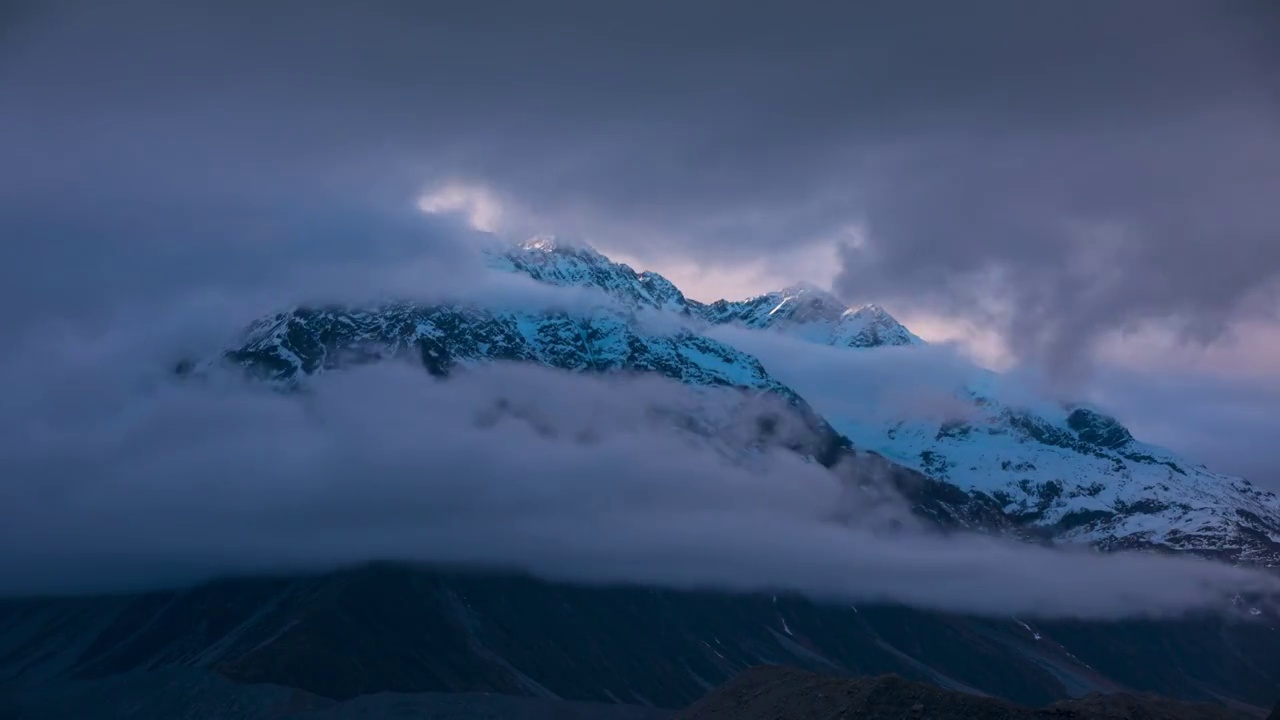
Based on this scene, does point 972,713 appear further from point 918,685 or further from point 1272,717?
point 1272,717

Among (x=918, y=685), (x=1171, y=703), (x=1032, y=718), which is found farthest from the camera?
(x=1171, y=703)

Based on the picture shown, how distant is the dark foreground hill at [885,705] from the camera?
150750 mm

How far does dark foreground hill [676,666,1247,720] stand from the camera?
15075 cm

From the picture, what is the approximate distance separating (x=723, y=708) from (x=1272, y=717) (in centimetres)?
5639

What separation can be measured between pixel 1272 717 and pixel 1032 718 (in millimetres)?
26405

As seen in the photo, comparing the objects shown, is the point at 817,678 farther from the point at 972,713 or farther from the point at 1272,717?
the point at 1272,717

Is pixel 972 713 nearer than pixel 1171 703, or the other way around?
pixel 972 713

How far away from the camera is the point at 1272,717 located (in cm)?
15362

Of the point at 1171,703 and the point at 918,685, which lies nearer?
the point at 918,685

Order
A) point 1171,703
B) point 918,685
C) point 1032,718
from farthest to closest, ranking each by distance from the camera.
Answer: point 1171,703 < point 918,685 < point 1032,718

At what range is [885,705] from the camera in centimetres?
15450

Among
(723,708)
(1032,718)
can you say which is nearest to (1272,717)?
(1032,718)

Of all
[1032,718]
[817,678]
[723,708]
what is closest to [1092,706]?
[1032,718]

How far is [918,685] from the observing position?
15625cm
